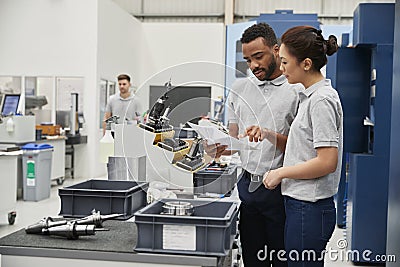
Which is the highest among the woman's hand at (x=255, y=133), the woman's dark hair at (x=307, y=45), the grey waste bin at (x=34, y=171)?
the woman's dark hair at (x=307, y=45)

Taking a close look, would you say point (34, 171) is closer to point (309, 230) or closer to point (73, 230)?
point (73, 230)

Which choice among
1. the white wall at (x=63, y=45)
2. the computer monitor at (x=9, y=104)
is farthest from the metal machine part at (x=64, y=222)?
the white wall at (x=63, y=45)

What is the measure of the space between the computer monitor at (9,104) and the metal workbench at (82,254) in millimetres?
5116

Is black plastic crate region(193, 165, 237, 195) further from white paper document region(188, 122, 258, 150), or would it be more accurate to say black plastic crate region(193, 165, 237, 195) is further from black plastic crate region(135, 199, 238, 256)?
black plastic crate region(135, 199, 238, 256)

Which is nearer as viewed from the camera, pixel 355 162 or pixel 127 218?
pixel 127 218

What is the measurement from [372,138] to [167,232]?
9.07 ft

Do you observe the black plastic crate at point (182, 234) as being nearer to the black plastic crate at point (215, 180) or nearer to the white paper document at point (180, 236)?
the white paper document at point (180, 236)

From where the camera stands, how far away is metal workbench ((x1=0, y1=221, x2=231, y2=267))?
1662mm

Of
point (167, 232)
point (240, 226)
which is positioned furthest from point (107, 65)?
point (167, 232)

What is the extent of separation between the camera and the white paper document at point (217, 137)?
6.86ft

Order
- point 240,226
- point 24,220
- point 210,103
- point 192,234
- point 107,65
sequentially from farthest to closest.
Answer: point 107,65, point 24,220, point 240,226, point 210,103, point 192,234

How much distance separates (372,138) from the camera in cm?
403

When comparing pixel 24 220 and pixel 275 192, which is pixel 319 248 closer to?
pixel 275 192

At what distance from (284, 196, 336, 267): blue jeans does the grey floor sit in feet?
6.84
